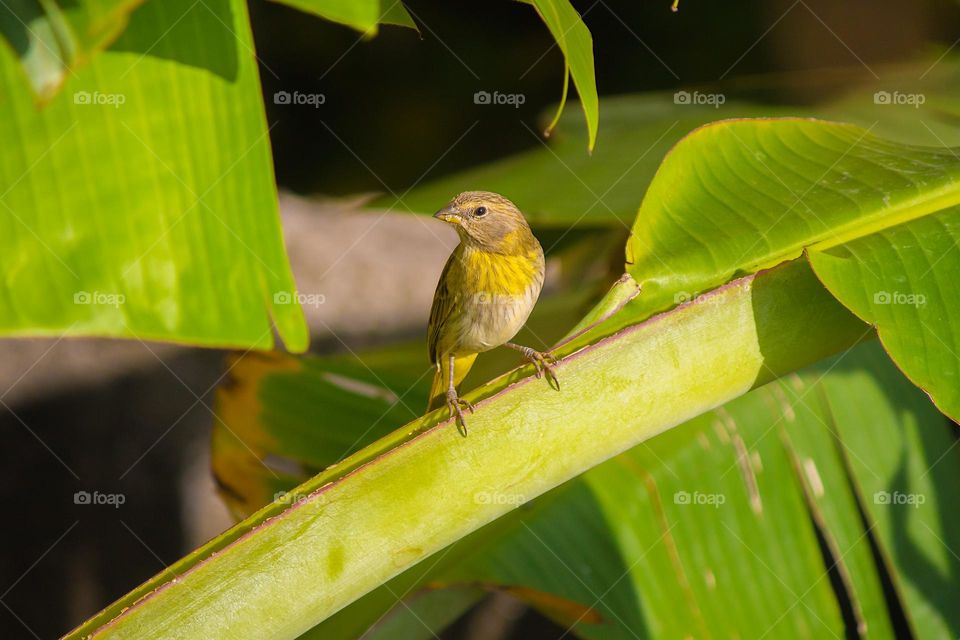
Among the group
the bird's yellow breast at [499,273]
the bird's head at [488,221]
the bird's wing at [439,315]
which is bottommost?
the bird's wing at [439,315]

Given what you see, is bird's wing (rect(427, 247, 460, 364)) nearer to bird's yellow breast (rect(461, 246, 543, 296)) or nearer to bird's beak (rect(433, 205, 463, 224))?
bird's yellow breast (rect(461, 246, 543, 296))

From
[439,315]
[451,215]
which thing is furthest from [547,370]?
[439,315]

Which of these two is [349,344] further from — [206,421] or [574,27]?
[574,27]

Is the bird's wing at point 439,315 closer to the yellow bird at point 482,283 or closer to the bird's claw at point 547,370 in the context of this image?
the yellow bird at point 482,283

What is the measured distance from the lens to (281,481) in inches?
86.4

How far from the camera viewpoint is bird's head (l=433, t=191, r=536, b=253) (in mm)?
1964

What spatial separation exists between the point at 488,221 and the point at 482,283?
0.55ft

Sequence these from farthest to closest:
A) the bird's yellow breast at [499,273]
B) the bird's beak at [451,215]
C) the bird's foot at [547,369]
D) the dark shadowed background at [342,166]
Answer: the dark shadowed background at [342,166]
the bird's yellow breast at [499,273]
the bird's beak at [451,215]
the bird's foot at [547,369]

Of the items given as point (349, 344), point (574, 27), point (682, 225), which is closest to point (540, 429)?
point (682, 225)

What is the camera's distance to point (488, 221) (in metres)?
2.01

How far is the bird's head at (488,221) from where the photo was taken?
6.44ft

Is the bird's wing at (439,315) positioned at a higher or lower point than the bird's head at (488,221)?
lower

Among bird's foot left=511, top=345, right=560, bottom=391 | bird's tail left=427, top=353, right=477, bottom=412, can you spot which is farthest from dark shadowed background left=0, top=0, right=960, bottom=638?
bird's foot left=511, top=345, right=560, bottom=391

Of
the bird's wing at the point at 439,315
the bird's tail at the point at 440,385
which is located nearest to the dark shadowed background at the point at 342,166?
the bird's wing at the point at 439,315
